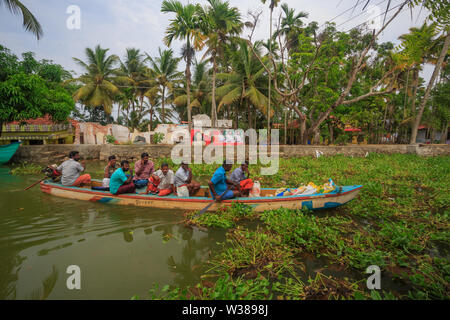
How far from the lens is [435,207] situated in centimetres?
549

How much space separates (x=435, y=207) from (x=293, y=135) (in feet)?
57.7


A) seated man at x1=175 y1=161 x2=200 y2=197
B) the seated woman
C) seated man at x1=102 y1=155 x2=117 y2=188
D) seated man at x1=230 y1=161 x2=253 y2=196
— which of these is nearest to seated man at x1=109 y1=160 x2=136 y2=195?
the seated woman

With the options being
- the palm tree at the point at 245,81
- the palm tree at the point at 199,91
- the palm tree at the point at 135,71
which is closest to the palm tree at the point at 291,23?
the palm tree at the point at 245,81

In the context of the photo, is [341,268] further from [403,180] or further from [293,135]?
[293,135]

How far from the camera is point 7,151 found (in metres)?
12.1

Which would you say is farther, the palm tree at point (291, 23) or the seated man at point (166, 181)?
the palm tree at point (291, 23)

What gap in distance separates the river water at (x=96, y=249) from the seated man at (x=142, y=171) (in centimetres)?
129

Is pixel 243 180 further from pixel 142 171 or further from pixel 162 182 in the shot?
pixel 142 171

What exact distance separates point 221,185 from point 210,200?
1.59ft

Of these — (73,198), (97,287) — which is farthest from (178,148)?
(97,287)

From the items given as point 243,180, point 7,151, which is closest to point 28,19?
point 7,151

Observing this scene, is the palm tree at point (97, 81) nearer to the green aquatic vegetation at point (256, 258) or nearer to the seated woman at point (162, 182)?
the seated woman at point (162, 182)

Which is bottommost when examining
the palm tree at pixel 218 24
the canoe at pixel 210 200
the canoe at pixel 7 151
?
the canoe at pixel 210 200

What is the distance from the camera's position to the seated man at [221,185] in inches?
211
